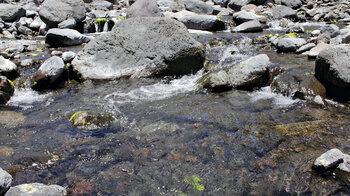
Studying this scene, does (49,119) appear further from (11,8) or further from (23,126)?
(11,8)

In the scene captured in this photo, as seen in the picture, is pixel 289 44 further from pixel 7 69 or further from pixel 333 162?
pixel 7 69

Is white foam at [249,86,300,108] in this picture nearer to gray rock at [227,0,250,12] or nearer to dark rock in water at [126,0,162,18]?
dark rock in water at [126,0,162,18]

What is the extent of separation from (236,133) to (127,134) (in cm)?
226

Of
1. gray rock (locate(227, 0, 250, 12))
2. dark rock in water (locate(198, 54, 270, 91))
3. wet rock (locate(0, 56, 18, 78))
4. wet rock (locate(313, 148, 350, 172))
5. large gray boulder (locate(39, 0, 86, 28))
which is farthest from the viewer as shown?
gray rock (locate(227, 0, 250, 12))

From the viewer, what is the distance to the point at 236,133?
199 inches

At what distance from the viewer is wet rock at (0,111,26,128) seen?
5707mm

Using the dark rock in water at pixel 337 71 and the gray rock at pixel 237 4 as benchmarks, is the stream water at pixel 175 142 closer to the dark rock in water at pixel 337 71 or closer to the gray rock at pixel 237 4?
the dark rock in water at pixel 337 71

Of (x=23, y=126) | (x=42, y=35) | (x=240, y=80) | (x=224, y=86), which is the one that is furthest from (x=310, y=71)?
(x=42, y=35)

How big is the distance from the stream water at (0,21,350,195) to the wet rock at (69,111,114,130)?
0.49ft

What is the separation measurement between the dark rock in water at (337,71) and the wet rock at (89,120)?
5.77 meters

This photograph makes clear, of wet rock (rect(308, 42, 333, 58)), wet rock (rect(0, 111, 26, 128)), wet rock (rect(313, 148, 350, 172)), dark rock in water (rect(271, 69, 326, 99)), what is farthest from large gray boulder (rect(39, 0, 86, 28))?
wet rock (rect(313, 148, 350, 172))

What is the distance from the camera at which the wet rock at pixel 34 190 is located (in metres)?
3.11

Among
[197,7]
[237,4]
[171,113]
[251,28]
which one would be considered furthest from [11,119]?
[237,4]

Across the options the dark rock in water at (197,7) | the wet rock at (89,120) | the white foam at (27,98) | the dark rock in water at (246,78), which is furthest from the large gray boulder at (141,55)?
the dark rock in water at (197,7)
